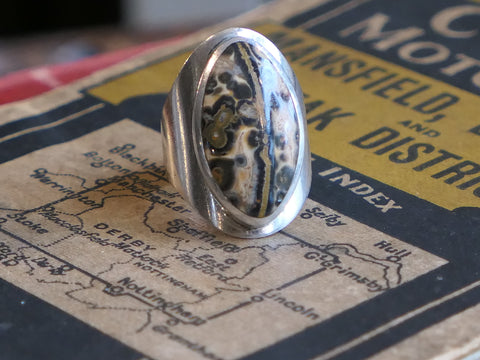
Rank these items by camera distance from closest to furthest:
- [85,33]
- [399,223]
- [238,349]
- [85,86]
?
1. [238,349]
2. [399,223]
3. [85,86]
4. [85,33]

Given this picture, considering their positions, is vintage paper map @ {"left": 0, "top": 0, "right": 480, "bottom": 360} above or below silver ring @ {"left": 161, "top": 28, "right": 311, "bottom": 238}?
below

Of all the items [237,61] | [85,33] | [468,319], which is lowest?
[85,33]

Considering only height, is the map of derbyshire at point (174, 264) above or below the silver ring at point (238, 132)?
below

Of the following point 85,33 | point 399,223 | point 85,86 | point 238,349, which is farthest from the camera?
point 85,33

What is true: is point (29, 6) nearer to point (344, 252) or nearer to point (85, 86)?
point (85, 86)

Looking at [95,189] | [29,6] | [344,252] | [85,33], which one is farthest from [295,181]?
[29,6]
